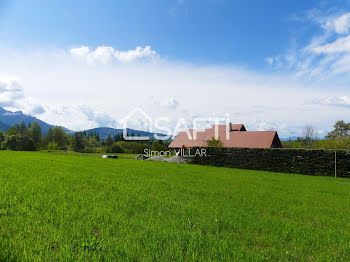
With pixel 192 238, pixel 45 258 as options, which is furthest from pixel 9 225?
pixel 192 238

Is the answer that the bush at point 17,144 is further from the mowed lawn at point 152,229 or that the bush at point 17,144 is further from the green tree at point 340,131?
the green tree at point 340,131

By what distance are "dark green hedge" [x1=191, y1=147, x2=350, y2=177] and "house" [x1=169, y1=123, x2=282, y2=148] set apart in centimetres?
1781

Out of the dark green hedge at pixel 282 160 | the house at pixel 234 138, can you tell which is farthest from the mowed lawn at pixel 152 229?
the house at pixel 234 138

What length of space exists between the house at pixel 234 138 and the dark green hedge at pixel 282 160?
17.8m

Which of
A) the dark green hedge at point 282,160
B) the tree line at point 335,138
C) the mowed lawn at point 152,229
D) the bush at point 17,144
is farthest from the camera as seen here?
the bush at point 17,144

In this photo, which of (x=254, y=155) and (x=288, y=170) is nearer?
(x=288, y=170)

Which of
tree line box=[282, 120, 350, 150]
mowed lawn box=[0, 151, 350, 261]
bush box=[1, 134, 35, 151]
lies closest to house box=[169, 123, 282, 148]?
tree line box=[282, 120, 350, 150]

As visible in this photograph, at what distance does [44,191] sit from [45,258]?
11.2 feet

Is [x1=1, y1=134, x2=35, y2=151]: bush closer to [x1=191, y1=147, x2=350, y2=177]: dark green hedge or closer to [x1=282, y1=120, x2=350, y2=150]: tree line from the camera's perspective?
[x1=191, y1=147, x2=350, y2=177]: dark green hedge

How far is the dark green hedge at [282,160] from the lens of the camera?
19.0 metres

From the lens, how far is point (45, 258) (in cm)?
275

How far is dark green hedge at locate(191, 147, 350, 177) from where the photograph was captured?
19.0 meters

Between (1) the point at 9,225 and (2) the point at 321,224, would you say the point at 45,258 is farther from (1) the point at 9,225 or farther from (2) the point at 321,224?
(2) the point at 321,224

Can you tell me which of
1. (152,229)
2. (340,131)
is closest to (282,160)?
(152,229)
